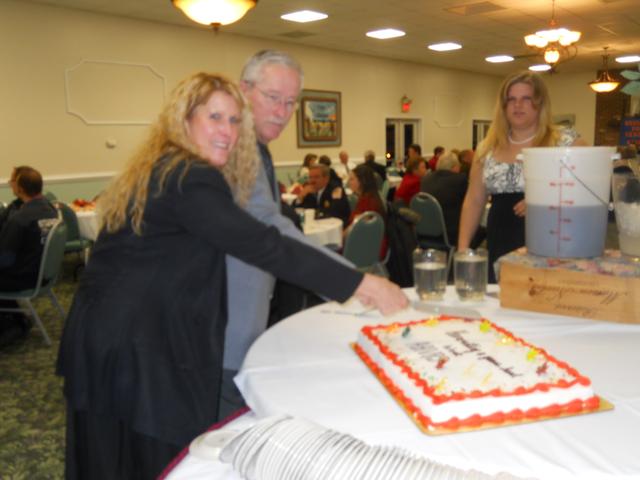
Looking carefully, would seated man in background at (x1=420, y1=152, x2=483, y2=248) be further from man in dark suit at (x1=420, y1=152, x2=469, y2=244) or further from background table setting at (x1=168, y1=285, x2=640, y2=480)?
background table setting at (x1=168, y1=285, x2=640, y2=480)

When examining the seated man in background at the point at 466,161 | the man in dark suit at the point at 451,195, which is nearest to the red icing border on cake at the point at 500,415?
the man in dark suit at the point at 451,195

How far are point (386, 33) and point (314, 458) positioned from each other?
9188mm

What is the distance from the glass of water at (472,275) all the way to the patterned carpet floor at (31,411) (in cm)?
181

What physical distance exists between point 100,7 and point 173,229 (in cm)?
669

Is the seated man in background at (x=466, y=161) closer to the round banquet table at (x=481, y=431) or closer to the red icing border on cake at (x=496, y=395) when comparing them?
the round banquet table at (x=481, y=431)

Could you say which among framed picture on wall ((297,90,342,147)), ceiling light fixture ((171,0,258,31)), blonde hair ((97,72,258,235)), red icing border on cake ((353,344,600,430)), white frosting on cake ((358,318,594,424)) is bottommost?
red icing border on cake ((353,344,600,430))

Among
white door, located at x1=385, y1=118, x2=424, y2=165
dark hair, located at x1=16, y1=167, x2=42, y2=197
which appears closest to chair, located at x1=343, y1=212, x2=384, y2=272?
dark hair, located at x1=16, y1=167, x2=42, y2=197

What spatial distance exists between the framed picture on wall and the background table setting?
868 cm

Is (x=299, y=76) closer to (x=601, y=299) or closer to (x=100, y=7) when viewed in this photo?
(x=601, y=299)

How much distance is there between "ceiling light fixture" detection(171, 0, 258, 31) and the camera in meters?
4.78

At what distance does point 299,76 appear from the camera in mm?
1672

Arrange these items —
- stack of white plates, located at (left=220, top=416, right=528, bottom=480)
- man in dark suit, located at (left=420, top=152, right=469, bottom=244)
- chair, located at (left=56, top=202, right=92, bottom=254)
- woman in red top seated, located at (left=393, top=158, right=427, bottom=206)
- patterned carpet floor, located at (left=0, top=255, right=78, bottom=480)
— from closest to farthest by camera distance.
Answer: stack of white plates, located at (left=220, top=416, right=528, bottom=480) < patterned carpet floor, located at (left=0, top=255, right=78, bottom=480) < man in dark suit, located at (left=420, top=152, right=469, bottom=244) < chair, located at (left=56, top=202, right=92, bottom=254) < woman in red top seated, located at (left=393, top=158, right=427, bottom=206)

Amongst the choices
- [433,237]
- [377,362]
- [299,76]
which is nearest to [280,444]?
[377,362]

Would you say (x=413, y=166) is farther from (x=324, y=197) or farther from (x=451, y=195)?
(x=324, y=197)
